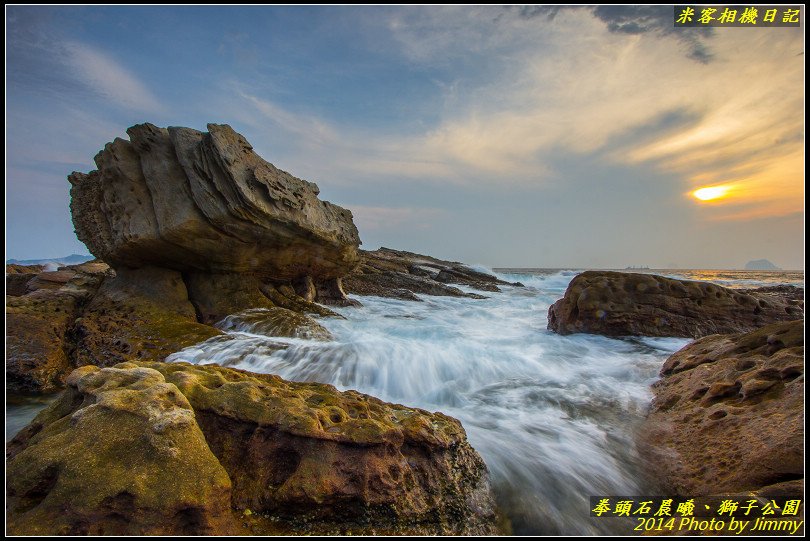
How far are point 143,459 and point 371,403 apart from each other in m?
1.89

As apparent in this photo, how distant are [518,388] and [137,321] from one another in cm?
767

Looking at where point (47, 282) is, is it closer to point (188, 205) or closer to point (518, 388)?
point (188, 205)

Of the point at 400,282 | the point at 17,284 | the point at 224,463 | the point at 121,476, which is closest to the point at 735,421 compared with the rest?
the point at 224,463

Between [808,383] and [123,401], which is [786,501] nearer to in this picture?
[808,383]

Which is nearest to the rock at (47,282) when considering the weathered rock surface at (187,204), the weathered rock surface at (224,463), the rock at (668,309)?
the weathered rock surface at (187,204)

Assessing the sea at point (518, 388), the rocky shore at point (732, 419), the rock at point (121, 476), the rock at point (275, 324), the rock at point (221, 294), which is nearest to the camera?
the rock at point (121, 476)

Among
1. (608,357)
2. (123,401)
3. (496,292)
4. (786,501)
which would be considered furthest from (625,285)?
(496,292)

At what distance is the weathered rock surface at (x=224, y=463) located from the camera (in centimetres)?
237

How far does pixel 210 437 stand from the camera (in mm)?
3055

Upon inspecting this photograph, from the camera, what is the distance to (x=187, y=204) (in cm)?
899

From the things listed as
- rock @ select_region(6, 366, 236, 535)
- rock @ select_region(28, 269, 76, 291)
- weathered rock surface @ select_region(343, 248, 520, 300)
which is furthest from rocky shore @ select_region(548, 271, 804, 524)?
rock @ select_region(28, 269, 76, 291)

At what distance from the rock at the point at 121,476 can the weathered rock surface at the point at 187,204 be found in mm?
6753

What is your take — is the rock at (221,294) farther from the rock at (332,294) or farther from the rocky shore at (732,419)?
the rocky shore at (732,419)

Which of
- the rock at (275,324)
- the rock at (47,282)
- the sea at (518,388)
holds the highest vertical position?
the rock at (47,282)
